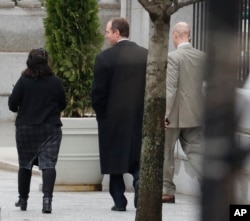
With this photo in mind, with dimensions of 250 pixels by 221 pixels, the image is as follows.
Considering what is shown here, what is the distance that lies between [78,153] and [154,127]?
361 cm

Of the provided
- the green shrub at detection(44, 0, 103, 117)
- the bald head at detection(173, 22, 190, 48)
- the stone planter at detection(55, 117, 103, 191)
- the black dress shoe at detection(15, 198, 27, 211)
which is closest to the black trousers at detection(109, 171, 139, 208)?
the black dress shoe at detection(15, 198, 27, 211)

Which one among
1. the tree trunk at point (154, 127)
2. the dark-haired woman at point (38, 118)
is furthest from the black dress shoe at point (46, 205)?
the tree trunk at point (154, 127)

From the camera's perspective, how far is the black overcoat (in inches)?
334

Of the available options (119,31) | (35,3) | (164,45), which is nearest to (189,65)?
(119,31)

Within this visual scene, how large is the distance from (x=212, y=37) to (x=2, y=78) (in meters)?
19.7

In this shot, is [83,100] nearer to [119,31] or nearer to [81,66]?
[81,66]

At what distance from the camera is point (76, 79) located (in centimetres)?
1059

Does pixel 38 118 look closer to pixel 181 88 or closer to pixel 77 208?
pixel 77 208

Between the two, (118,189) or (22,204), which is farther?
(22,204)

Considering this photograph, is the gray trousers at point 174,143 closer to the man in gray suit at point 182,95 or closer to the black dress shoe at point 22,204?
the man in gray suit at point 182,95

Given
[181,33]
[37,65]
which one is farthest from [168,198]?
[37,65]

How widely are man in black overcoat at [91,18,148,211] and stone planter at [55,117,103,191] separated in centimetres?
145

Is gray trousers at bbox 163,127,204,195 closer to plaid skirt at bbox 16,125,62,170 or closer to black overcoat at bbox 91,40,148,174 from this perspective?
black overcoat at bbox 91,40,148,174

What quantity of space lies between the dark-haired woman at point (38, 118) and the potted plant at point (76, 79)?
59.4 inches
